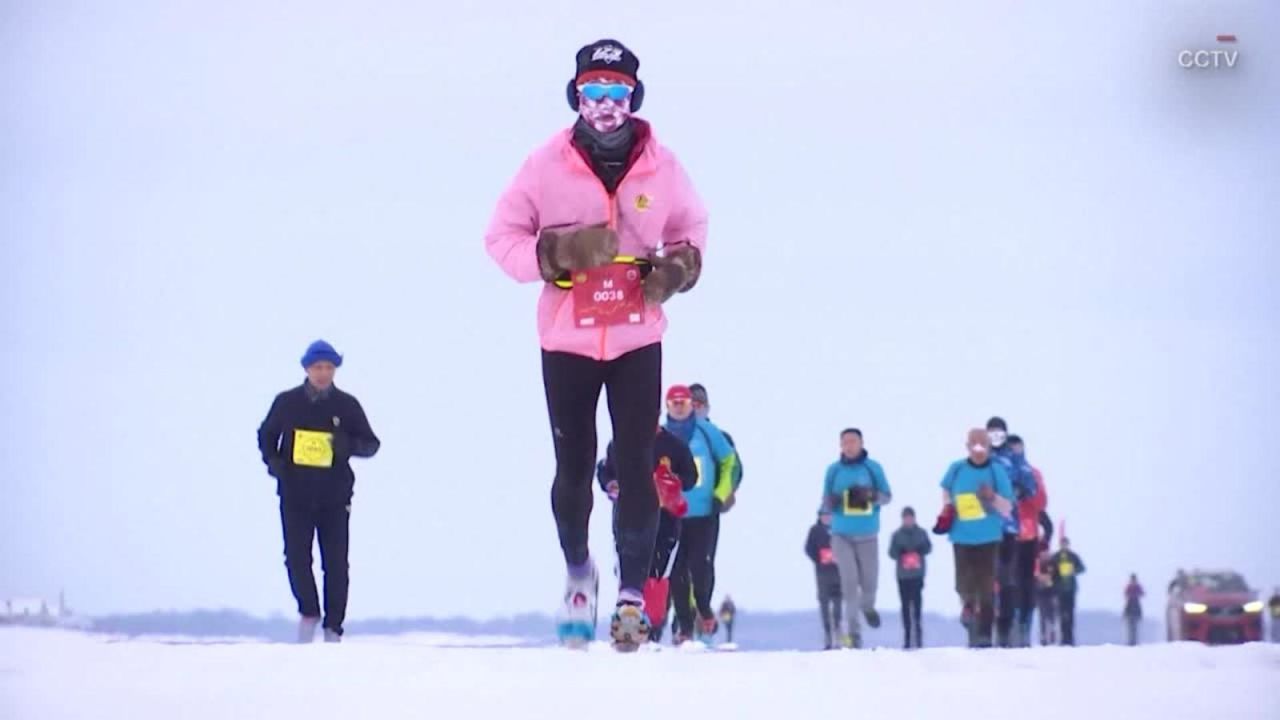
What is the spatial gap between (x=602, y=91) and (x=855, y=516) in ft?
27.8

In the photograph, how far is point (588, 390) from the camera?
260 inches

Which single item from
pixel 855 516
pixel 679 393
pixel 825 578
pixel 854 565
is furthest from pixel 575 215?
pixel 825 578

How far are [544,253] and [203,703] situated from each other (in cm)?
234

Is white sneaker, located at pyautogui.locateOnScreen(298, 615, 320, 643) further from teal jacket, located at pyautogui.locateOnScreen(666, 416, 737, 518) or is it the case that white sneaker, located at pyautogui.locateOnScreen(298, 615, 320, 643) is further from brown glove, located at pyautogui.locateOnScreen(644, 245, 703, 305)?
brown glove, located at pyautogui.locateOnScreen(644, 245, 703, 305)

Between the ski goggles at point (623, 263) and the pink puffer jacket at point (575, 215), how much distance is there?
0.09 ft

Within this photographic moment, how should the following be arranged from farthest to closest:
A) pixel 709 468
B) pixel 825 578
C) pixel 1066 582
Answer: pixel 1066 582
pixel 825 578
pixel 709 468

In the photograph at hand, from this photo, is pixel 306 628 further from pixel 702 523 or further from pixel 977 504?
pixel 977 504

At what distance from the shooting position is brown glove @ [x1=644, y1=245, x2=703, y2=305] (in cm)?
644

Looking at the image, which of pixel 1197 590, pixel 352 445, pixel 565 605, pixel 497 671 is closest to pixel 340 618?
pixel 352 445

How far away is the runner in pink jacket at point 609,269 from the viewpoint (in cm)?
643

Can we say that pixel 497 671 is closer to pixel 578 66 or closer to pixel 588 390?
pixel 588 390

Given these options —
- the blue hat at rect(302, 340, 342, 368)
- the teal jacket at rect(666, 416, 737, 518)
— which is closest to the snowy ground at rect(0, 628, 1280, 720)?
the blue hat at rect(302, 340, 342, 368)

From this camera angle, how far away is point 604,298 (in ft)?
21.1

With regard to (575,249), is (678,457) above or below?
below
